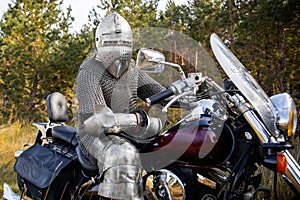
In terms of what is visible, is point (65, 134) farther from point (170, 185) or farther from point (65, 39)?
point (65, 39)

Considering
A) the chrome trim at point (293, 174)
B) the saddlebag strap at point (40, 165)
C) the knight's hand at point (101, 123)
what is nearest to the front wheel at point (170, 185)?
the knight's hand at point (101, 123)

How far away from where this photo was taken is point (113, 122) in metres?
2.12

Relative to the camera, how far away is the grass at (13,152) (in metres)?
3.33

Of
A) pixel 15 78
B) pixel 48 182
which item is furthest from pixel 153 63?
pixel 15 78

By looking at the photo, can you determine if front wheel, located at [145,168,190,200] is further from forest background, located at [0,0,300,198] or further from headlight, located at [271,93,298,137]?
forest background, located at [0,0,300,198]

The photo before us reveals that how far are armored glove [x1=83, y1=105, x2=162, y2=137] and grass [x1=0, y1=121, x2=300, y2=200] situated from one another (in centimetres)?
160

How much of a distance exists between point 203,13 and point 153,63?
23.2 ft

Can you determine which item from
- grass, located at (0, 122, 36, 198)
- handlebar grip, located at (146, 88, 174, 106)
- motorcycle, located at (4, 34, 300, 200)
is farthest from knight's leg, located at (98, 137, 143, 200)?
grass, located at (0, 122, 36, 198)

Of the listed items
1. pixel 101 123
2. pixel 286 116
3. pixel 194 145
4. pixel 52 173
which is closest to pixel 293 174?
pixel 286 116

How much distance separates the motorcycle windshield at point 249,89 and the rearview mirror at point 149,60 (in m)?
0.31

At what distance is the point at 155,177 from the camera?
7.92ft

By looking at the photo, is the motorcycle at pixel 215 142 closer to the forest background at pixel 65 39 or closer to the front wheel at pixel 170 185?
the front wheel at pixel 170 185

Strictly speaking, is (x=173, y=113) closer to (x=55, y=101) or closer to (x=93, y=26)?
(x=55, y=101)

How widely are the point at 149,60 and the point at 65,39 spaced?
8.15 m
